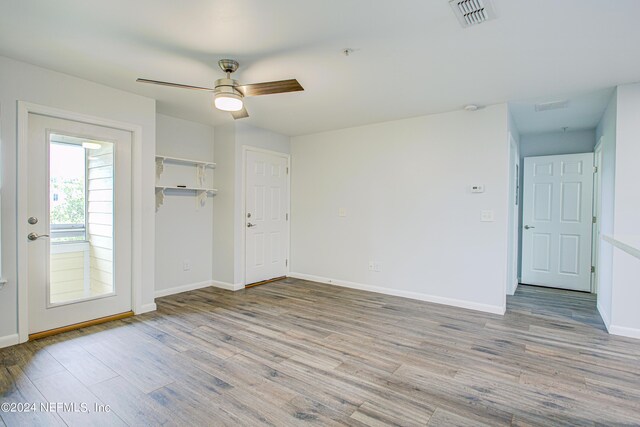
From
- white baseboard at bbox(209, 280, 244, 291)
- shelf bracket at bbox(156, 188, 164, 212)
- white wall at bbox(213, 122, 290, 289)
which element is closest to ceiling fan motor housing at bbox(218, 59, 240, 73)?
white wall at bbox(213, 122, 290, 289)

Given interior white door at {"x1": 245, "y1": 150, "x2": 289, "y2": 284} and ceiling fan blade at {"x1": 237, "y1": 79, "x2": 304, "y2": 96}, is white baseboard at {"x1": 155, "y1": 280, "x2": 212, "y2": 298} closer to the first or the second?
interior white door at {"x1": 245, "y1": 150, "x2": 289, "y2": 284}

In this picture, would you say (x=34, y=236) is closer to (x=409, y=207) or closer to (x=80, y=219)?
(x=80, y=219)

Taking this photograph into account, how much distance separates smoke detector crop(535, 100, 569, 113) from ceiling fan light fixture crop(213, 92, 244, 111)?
131 inches

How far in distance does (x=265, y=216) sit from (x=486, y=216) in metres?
3.13

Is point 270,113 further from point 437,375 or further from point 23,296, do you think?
point 437,375

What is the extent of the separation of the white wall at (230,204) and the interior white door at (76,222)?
141cm

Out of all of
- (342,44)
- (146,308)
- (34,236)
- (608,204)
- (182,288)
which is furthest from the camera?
(182,288)

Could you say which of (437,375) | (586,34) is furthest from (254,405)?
(586,34)

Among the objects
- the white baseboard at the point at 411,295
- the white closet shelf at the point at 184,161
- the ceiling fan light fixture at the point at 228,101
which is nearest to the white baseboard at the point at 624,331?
the white baseboard at the point at 411,295

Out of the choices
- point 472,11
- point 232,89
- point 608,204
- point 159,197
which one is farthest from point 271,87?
point 608,204

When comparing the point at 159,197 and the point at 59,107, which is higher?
the point at 59,107

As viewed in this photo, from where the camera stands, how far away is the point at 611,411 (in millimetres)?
1970

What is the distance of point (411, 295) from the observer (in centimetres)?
438

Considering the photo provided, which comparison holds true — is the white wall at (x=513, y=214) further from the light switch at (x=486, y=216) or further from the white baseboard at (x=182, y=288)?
the white baseboard at (x=182, y=288)
